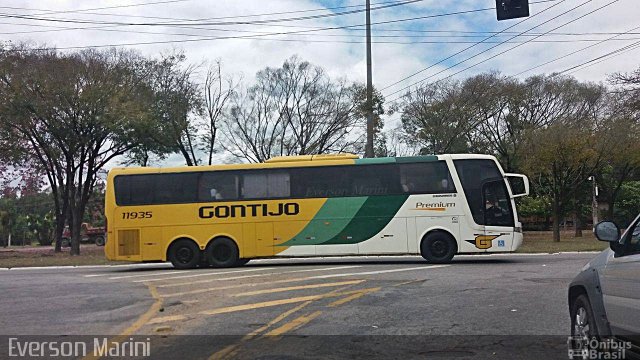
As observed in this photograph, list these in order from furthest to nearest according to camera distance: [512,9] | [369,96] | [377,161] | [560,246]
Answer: [369,96] < [560,246] < [377,161] < [512,9]

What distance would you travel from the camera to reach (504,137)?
4456 cm

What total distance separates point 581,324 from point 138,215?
15.9 meters

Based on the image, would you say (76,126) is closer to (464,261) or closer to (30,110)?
(30,110)

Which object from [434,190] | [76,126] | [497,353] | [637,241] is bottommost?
[497,353]

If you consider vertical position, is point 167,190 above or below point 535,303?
above

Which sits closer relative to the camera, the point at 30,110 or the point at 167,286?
the point at 167,286

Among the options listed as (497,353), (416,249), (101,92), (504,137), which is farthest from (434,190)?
(504,137)

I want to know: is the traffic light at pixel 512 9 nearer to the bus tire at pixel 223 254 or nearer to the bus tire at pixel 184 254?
the bus tire at pixel 223 254

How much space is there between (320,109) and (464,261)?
22809 millimetres

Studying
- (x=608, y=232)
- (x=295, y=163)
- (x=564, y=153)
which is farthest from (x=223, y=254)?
(x=564, y=153)

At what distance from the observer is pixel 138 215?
1984cm

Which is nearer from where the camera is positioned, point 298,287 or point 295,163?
point 298,287

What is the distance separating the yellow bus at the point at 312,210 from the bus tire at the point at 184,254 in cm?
3
